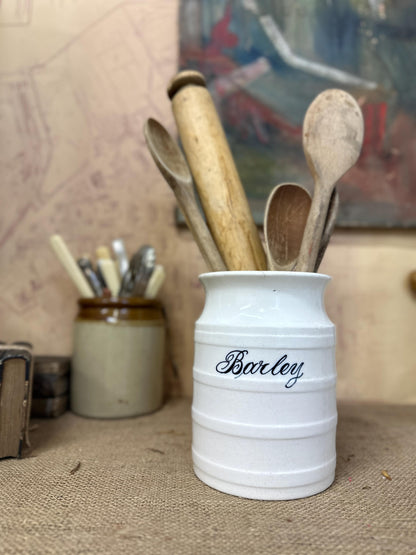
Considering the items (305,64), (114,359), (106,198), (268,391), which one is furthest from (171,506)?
(305,64)

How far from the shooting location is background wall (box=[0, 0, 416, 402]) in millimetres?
580

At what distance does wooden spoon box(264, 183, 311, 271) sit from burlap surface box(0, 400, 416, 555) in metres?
0.19

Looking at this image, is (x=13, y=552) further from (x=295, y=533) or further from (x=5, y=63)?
(x=5, y=63)

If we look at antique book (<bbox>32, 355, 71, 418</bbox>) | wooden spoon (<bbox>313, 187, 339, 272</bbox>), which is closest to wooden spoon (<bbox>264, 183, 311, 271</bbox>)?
wooden spoon (<bbox>313, 187, 339, 272</bbox>)

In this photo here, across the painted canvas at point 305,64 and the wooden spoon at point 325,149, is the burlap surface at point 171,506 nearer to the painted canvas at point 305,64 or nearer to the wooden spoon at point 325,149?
the wooden spoon at point 325,149

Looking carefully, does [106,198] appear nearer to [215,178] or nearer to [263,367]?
[215,178]

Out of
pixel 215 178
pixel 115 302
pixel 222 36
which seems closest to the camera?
pixel 215 178

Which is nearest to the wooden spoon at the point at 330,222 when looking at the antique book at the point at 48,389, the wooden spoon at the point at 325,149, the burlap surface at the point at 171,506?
the wooden spoon at the point at 325,149

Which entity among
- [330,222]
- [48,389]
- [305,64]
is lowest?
[48,389]

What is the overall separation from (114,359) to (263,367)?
249mm

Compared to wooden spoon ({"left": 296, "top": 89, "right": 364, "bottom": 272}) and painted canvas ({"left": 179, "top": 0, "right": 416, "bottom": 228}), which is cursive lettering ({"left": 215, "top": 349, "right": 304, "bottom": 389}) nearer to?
wooden spoon ({"left": 296, "top": 89, "right": 364, "bottom": 272})

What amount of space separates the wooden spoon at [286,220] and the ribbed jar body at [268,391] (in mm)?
57

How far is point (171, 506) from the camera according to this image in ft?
0.89

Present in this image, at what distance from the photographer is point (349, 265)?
0.58 metres
